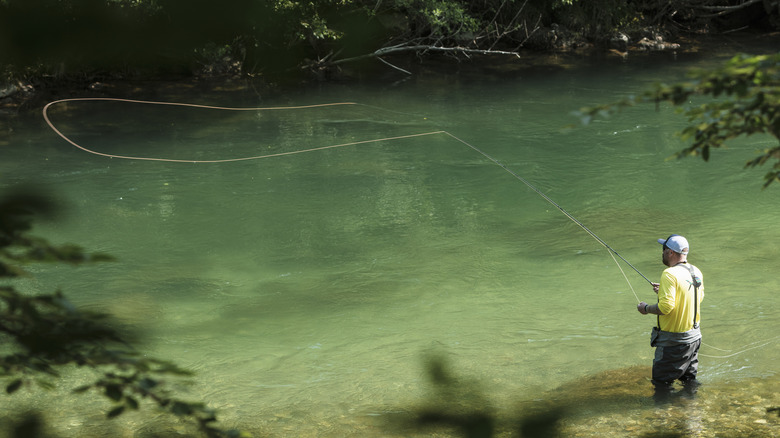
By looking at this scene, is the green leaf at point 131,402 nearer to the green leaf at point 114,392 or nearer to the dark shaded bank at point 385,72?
the green leaf at point 114,392

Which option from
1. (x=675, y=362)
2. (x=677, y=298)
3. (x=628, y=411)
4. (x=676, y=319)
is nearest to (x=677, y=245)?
(x=677, y=298)

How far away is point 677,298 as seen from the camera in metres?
5.49

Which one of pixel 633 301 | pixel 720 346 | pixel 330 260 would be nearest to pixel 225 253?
pixel 330 260

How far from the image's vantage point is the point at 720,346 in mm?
7082

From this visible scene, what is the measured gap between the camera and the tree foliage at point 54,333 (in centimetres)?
161

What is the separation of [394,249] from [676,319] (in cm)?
485

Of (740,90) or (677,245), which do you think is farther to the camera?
(677,245)

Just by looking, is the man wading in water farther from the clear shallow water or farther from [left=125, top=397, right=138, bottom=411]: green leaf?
[left=125, top=397, right=138, bottom=411]: green leaf

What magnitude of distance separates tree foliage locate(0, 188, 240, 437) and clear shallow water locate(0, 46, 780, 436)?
0.63 ft

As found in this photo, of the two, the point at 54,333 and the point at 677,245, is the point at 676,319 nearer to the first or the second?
the point at 677,245

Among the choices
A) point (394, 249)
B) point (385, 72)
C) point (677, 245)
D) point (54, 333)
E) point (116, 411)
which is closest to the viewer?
point (54, 333)

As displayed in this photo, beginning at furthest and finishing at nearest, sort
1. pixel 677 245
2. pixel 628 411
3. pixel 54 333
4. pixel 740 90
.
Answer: pixel 628 411 → pixel 677 245 → pixel 740 90 → pixel 54 333

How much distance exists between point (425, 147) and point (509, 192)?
296 cm

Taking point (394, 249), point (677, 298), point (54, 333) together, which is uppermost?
point (54, 333)
